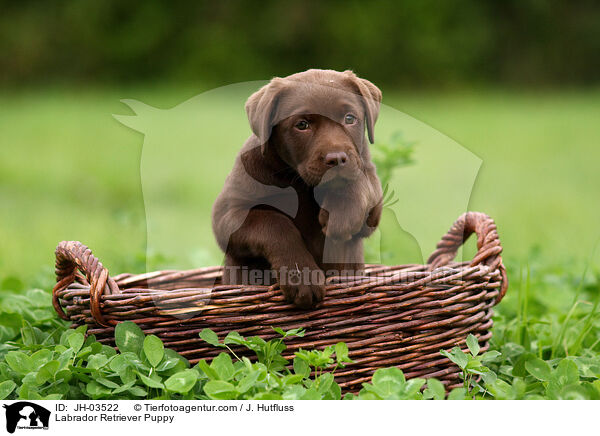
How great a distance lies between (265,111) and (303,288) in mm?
563

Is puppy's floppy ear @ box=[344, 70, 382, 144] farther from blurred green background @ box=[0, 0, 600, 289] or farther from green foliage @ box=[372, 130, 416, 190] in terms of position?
blurred green background @ box=[0, 0, 600, 289]

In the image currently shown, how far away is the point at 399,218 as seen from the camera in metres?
2.44

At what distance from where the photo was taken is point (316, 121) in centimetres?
211

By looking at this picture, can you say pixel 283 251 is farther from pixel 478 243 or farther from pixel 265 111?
pixel 478 243

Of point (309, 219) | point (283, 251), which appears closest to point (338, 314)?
point (283, 251)

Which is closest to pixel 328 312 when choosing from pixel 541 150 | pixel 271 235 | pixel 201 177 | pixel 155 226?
pixel 271 235

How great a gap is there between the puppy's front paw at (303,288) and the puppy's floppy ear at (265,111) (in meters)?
0.45

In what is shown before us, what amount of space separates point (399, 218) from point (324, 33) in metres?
6.19

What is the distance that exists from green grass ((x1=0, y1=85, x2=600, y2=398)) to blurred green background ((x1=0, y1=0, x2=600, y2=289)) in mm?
29

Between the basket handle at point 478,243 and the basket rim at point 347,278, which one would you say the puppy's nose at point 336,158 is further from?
the basket handle at point 478,243

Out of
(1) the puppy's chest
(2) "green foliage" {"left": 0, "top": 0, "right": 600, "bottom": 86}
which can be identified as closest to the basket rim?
(1) the puppy's chest
